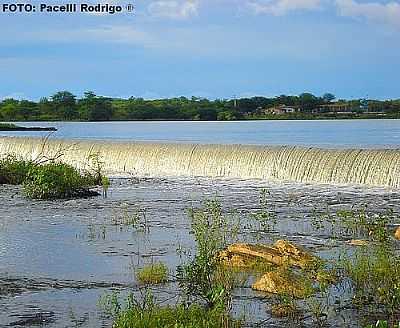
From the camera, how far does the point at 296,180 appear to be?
678 inches

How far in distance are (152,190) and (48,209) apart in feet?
10.4

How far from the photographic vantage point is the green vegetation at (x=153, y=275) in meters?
7.67

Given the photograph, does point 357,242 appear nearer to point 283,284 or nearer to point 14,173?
point 283,284

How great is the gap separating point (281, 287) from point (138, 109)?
4194 centimetres

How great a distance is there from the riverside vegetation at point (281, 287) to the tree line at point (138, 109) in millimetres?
36010

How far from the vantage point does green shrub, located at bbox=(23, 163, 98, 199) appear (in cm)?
1500

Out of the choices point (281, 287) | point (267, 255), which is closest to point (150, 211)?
point (267, 255)

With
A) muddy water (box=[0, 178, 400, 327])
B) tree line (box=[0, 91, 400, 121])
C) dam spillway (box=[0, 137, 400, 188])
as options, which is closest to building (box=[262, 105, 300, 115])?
tree line (box=[0, 91, 400, 121])

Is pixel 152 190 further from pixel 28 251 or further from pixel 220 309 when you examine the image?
pixel 220 309

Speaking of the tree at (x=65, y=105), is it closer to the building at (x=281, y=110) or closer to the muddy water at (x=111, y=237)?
the building at (x=281, y=110)

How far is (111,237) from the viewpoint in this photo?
10.5 metres

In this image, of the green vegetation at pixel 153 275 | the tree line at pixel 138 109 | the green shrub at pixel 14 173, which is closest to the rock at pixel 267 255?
the green vegetation at pixel 153 275

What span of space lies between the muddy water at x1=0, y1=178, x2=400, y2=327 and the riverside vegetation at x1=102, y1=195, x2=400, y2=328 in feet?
0.58

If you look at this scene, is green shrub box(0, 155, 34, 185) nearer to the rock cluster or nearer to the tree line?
the rock cluster
